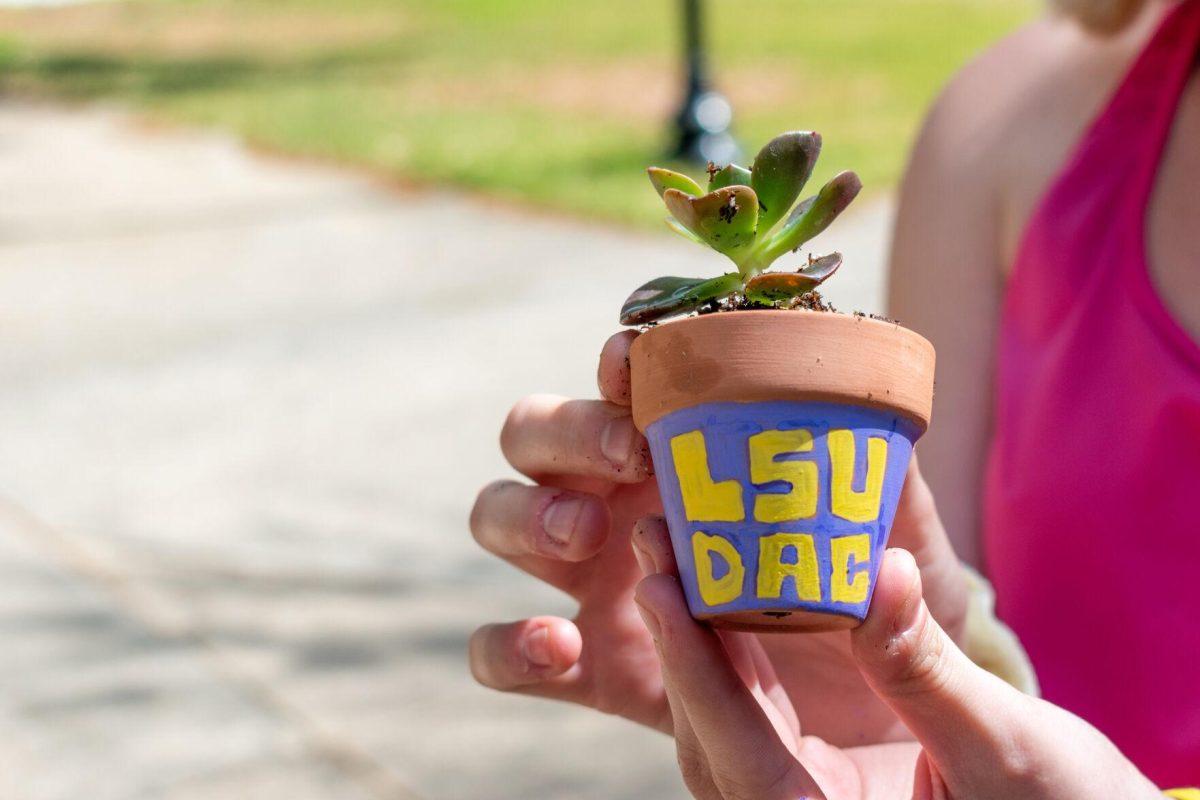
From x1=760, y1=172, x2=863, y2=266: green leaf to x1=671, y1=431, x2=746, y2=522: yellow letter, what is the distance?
0.17m

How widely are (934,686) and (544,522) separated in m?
0.44

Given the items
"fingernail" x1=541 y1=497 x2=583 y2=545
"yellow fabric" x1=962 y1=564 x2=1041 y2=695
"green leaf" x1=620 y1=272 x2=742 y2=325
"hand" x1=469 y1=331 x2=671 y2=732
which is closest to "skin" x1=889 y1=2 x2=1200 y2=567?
"yellow fabric" x1=962 y1=564 x2=1041 y2=695

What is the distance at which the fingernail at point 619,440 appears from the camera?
118 cm

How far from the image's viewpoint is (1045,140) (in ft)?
5.58

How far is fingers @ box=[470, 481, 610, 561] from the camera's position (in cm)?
128

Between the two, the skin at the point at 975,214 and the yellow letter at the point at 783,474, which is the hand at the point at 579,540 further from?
the skin at the point at 975,214

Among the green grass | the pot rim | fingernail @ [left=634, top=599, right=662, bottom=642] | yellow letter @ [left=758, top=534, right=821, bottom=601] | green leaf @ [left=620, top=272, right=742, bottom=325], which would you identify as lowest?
fingernail @ [left=634, top=599, right=662, bottom=642]

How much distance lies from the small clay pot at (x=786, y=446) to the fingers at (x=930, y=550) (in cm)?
15

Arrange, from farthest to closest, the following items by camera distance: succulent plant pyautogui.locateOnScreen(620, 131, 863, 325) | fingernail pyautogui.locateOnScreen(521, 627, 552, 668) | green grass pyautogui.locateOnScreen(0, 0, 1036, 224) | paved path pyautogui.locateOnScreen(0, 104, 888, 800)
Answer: green grass pyautogui.locateOnScreen(0, 0, 1036, 224) → paved path pyautogui.locateOnScreen(0, 104, 888, 800) → fingernail pyautogui.locateOnScreen(521, 627, 552, 668) → succulent plant pyautogui.locateOnScreen(620, 131, 863, 325)

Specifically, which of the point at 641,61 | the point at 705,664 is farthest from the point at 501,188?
the point at 705,664

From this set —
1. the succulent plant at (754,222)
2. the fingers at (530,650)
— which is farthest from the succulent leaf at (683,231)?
the fingers at (530,650)

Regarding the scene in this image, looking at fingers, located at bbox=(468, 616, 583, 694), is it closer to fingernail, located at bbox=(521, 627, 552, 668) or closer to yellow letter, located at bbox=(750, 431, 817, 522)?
fingernail, located at bbox=(521, 627, 552, 668)

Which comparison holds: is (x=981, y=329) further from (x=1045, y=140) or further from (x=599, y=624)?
(x=599, y=624)

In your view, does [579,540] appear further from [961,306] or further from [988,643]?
[961,306]
